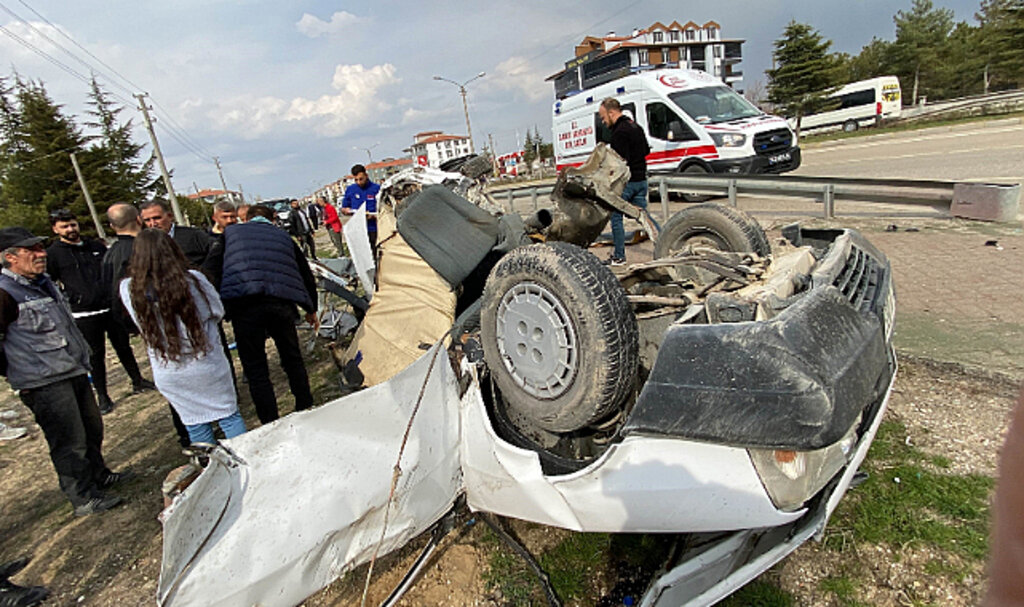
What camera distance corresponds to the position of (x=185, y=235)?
391cm

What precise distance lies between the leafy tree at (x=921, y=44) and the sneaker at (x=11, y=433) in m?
46.2

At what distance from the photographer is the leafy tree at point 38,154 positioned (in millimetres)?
27016

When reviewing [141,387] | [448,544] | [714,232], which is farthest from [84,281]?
[714,232]

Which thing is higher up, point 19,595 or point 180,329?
point 180,329

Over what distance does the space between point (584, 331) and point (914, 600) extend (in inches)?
57.4

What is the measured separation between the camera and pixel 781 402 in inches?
53.0

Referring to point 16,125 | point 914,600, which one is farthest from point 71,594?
point 16,125

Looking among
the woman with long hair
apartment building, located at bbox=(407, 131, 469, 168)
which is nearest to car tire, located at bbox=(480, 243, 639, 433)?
the woman with long hair

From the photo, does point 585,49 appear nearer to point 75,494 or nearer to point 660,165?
point 660,165

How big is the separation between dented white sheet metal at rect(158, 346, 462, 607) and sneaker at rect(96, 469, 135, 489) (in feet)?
8.30

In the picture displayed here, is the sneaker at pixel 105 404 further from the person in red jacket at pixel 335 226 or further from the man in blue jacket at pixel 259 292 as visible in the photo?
the person in red jacket at pixel 335 226

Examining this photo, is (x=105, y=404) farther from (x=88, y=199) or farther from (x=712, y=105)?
(x=88, y=199)

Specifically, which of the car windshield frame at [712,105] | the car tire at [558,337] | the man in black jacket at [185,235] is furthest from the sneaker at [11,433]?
the car windshield frame at [712,105]

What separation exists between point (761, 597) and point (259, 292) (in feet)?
10.1
